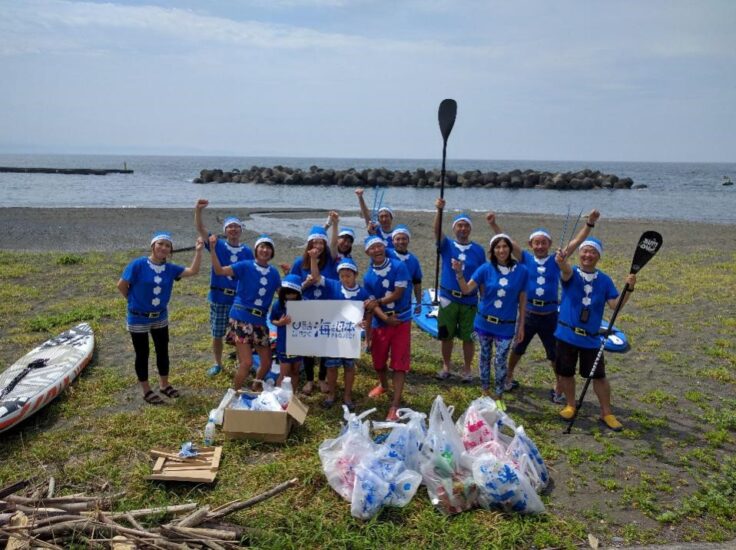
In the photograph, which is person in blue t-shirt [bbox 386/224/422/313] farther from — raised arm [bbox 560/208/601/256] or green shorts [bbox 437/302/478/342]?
raised arm [bbox 560/208/601/256]

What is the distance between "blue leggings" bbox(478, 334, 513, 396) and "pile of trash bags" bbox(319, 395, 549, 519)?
5.27ft

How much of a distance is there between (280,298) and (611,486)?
4055 mm

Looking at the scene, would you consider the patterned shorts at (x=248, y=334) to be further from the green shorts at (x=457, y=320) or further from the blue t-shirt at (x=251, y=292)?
the green shorts at (x=457, y=320)

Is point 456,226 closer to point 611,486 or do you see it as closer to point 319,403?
point 319,403

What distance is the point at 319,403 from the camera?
6879 mm

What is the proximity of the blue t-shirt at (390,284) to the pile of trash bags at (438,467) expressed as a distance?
5.37 feet

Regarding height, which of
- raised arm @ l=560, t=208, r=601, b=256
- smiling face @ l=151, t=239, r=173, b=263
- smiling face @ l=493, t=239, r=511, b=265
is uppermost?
raised arm @ l=560, t=208, r=601, b=256

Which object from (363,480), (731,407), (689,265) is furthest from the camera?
(689,265)

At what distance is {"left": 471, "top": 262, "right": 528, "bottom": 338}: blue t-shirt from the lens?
6.58 metres

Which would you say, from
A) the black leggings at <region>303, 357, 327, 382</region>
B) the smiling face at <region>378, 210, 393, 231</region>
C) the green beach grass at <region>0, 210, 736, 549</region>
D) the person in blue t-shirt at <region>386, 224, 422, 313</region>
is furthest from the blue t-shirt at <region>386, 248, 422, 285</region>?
the black leggings at <region>303, 357, 327, 382</region>

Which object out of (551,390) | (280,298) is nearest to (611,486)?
(551,390)

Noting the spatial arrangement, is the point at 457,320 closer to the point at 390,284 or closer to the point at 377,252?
the point at 390,284

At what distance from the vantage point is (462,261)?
24.7 ft

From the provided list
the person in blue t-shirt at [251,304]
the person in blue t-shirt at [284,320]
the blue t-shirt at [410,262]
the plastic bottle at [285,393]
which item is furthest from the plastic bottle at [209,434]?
the blue t-shirt at [410,262]
